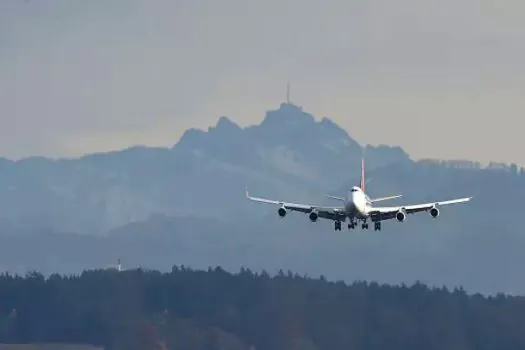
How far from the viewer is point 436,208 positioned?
14938 centimetres

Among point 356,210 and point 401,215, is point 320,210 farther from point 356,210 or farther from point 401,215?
point 401,215

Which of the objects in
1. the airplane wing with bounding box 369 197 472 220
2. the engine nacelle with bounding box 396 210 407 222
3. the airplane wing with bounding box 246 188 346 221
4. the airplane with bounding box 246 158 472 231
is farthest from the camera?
the airplane wing with bounding box 369 197 472 220

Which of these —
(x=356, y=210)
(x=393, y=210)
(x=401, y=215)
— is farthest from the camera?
(x=393, y=210)

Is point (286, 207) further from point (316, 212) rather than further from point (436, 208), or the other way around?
point (436, 208)

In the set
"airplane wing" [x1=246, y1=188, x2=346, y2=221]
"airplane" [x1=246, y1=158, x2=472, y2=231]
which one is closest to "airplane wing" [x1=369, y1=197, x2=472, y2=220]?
"airplane" [x1=246, y1=158, x2=472, y2=231]

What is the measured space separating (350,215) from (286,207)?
507 centimetres

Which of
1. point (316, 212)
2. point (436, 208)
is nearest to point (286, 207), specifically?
point (316, 212)

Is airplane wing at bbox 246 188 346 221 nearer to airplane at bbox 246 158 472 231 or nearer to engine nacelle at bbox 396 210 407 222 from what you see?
airplane at bbox 246 158 472 231

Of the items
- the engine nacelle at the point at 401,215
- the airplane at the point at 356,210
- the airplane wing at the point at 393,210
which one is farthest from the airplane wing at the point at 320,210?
the engine nacelle at the point at 401,215

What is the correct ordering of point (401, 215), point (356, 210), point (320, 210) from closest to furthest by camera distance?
point (356, 210), point (320, 210), point (401, 215)

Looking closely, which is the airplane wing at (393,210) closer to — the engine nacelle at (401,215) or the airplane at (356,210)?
the airplane at (356,210)

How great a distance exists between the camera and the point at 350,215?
484 feet

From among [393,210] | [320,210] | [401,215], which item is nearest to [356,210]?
[320,210]

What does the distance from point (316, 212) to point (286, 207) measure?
249cm
